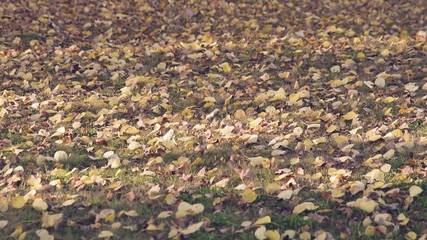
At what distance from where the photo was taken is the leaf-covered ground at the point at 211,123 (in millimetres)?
3883

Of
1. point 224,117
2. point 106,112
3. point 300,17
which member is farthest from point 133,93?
point 300,17

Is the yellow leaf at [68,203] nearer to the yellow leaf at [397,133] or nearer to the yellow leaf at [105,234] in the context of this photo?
the yellow leaf at [105,234]

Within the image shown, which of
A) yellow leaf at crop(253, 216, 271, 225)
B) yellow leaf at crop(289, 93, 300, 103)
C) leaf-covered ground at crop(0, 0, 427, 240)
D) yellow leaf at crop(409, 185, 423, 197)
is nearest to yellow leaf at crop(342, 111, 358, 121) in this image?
leaf-covered ground at crop(0, 0, 427, 240)

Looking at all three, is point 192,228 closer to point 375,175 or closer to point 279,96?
point 375,175

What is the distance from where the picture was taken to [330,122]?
5.34 metres

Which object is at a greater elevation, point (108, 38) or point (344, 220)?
point (344, 220)

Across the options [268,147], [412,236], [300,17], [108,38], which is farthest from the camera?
[300,17]

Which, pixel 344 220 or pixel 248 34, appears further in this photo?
pixel 248 34

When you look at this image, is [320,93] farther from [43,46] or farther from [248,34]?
[43,46]

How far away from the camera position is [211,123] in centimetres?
541

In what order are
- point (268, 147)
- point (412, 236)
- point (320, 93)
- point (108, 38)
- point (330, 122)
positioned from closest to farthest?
point (412, 236)
point (268, 147)
point (330, 122)
point (320, 93)
point (108, 38)

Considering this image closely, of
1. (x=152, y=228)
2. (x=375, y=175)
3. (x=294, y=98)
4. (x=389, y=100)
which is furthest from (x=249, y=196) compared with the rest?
(x=389, y=100)

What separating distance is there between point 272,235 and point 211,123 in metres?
1.92

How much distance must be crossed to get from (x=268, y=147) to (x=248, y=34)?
11.3ft
